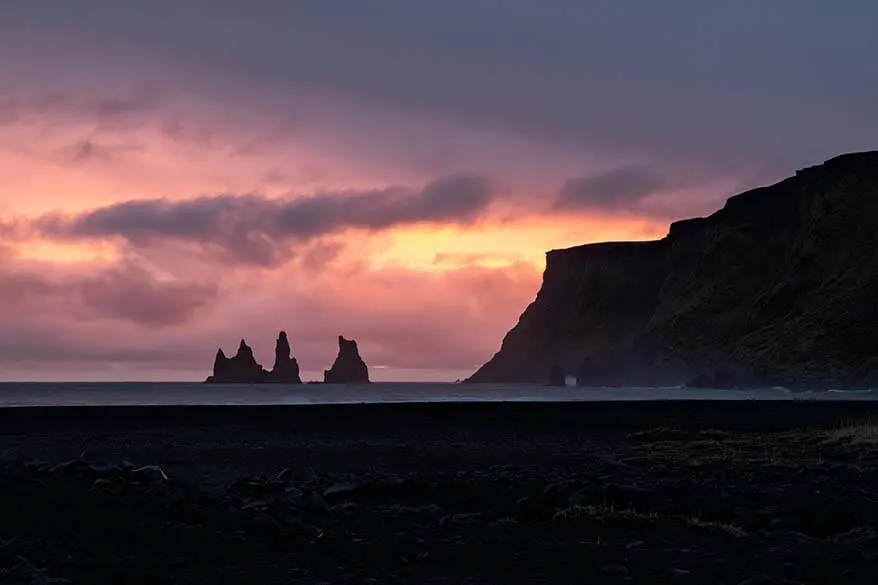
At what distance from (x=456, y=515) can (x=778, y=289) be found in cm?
13335

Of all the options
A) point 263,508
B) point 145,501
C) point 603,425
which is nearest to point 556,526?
point 263,508

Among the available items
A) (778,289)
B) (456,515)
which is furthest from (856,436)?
(778,289)

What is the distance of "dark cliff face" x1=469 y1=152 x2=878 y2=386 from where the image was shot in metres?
126

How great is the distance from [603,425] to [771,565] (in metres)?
33.0

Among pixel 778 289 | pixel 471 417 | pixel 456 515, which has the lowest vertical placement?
pixel 456 515

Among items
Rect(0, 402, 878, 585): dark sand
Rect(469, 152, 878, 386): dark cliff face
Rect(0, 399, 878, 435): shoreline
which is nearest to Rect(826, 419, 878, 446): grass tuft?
Rect(0, 402, 878, 585): dark sand

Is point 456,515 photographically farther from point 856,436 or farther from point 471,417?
point 471,417

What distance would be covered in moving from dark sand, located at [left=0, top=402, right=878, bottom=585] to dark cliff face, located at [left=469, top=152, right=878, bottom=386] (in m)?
103

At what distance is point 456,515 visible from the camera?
1588 cm

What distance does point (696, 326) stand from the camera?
159 metres

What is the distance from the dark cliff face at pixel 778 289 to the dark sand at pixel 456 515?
102949 millimetres

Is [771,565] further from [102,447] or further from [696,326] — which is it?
[696,326]

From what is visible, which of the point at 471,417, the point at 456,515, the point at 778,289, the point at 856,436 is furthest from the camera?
the point at 778,289

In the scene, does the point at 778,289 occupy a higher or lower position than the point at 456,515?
higher
